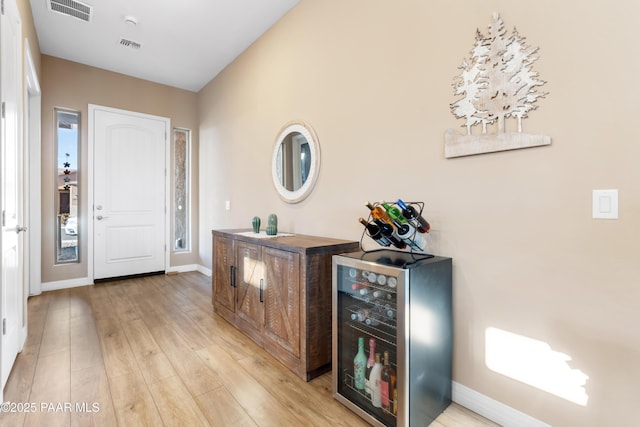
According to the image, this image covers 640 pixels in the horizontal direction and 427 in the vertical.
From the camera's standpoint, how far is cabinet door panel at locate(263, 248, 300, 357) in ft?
6.59

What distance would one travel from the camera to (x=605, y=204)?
1268mm

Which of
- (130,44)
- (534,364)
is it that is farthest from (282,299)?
(130,44)

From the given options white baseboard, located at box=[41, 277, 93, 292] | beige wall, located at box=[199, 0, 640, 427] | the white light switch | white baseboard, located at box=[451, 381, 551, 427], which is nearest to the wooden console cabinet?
beige wall, located at box=[199, 0, 640, 427]

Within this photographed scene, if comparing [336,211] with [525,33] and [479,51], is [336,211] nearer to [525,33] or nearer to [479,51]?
[479,51]

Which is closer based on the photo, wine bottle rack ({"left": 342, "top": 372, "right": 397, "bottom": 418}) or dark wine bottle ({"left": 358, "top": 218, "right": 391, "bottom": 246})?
wine bottle rack ({"left": 342, "top": 372, "right": 397, "bottom": 418})

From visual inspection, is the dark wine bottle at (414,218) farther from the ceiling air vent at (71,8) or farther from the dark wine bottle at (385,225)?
the ceiling air vent at (71,8)

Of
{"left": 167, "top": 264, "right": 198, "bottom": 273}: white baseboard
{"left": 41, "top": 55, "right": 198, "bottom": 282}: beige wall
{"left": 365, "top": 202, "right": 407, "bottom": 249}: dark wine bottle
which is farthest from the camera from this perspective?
{"left": 167, "top": 264, "right": 198, "bottom": 273}: white baseboard

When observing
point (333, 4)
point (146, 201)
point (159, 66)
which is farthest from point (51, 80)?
point (333, 4)

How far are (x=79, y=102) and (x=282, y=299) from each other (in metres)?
4.11

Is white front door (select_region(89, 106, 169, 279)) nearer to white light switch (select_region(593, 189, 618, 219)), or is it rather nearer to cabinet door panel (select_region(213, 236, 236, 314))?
cabinet door panel (select_region(213, 236, 236, 314))

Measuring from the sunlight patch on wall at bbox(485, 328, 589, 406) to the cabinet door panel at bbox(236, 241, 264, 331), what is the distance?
156cm

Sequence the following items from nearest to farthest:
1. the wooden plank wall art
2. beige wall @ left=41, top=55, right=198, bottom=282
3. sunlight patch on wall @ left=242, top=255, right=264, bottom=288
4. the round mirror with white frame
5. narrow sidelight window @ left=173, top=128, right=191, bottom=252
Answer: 1. the wooden plank wall art
2. sunlight patch on wall @ left=242, top=255, right=264, bottom=288
3. the round mirror with white frame
4. beige wall @ left=41, top=55, right=198, bottom=282
5. narrow sidelight window @ left=173, top=128, right=191, bottom=252

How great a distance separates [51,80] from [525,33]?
5.10 m

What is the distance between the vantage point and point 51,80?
392 cm
